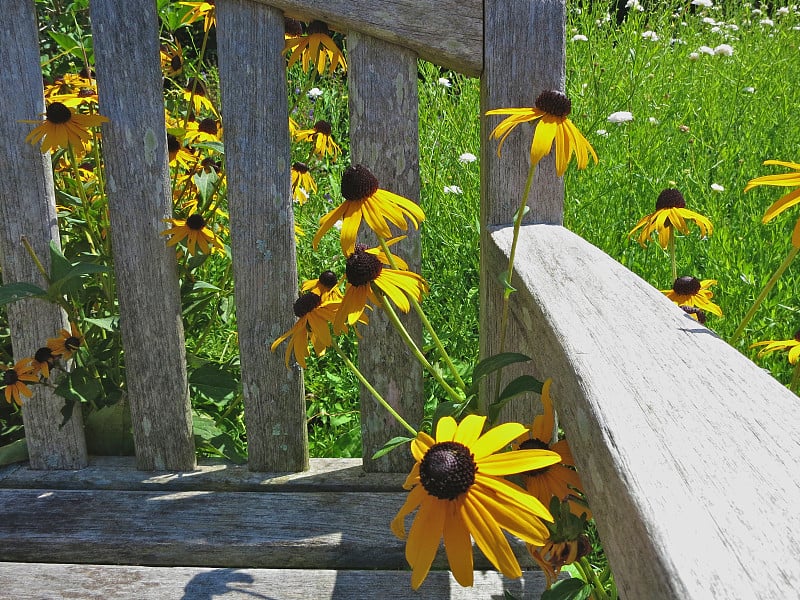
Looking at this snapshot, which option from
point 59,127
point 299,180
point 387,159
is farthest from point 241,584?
point 299,180

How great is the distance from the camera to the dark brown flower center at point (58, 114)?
1.55 m

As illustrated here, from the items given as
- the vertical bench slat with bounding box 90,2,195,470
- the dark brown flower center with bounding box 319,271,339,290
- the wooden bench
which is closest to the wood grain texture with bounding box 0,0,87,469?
the wooden bench

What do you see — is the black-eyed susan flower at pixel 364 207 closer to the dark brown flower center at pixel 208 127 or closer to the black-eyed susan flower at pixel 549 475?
the black-eyed susan flower at pixel 549 475

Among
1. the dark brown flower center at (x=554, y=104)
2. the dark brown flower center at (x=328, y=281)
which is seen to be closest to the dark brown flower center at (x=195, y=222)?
the dark brown flower center at (x=328, y=281)

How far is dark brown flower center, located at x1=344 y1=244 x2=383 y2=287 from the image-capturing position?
46.1 inches

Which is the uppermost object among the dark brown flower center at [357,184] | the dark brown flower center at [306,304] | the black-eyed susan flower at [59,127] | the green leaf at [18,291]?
the black-eyed susan flower at [59,127]

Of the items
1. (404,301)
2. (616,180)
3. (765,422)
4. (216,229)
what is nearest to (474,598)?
(404,301)

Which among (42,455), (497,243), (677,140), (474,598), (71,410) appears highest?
(677,140)

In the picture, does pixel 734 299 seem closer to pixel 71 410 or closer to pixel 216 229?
pixel 216 229

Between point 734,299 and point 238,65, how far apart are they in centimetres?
162

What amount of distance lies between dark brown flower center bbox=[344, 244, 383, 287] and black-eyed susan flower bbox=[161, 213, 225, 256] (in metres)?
0.58

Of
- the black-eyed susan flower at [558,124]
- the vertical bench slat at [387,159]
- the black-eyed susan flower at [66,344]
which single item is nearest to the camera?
the black-eyed susan flower at [558,124]

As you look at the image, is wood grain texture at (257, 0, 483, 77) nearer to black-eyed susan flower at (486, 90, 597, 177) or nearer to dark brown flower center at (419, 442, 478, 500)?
black-eyed susan flower at (486, 90, 597, 177)

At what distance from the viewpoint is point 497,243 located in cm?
136
